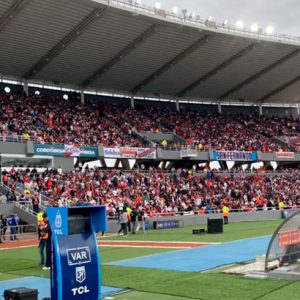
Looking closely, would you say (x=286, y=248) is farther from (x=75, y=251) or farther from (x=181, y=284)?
(x=75, y=251)

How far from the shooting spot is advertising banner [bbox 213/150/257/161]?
50353 millimetres

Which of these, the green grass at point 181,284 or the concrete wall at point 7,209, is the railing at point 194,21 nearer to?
the concrete wall at point 7,209

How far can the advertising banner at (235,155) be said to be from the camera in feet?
165

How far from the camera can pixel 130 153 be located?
43625 mm

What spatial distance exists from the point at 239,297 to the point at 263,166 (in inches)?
1906

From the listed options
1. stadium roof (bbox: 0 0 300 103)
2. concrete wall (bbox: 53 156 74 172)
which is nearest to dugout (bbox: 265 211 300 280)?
stadium roof (bbox: 0 0 300 103)

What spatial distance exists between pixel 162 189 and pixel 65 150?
7.87 meters

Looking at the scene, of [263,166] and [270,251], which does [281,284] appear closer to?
[270,251]

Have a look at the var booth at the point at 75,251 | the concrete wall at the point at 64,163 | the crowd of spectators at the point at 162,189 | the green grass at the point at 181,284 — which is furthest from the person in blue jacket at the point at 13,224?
the var booth at the point at 75,251

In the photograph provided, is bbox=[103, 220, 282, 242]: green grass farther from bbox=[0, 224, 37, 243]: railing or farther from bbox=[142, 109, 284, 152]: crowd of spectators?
bbox=[142, 109, 284, 152]: crowd of spectators

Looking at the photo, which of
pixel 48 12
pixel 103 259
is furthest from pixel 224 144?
pixel 103 259

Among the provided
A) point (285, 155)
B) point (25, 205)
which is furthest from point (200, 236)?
point (285, 155)

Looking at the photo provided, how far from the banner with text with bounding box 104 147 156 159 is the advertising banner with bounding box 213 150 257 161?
25.7 feet

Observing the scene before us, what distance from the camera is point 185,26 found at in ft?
131
